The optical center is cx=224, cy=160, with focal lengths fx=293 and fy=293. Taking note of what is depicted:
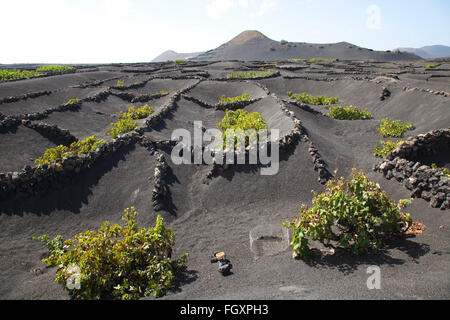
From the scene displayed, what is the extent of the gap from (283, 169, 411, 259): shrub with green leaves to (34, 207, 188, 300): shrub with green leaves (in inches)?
84.6

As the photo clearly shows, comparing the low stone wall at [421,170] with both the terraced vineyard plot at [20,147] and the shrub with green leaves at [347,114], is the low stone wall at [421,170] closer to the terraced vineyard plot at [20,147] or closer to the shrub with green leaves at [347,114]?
the shrub with green leaves at [347,114]

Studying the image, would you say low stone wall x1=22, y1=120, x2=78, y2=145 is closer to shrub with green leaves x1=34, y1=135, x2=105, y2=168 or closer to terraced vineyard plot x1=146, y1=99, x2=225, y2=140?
shrub with green leaves x1=34, y1=135, x2=105, y2=168

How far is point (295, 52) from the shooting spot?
72.7m

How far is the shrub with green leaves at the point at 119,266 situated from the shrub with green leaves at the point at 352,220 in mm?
2149

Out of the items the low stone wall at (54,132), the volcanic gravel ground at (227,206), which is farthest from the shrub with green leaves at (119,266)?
the low stone wall at (54,132)

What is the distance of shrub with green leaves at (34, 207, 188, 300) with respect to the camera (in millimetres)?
4398

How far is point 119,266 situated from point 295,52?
76.2 m

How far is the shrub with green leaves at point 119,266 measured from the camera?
14.4ft

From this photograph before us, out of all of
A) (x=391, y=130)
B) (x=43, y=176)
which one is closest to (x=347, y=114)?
(x=391, y=130)

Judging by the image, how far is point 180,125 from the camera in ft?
43.8

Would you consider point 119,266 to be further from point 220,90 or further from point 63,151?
point 220,90

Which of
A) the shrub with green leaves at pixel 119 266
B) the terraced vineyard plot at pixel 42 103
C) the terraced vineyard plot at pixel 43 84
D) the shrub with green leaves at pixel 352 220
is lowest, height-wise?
the shrub with green leaves at pixel 119 266

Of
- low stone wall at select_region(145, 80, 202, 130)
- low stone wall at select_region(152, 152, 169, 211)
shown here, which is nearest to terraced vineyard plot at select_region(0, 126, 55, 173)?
low stone wall at select_region(145, 80, 202, 130)

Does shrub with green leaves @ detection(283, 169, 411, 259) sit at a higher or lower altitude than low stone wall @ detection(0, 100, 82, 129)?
lower
